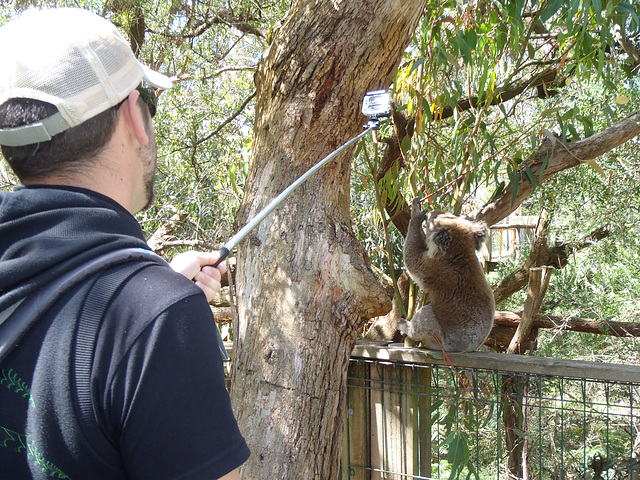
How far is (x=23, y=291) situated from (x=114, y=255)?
125 mm

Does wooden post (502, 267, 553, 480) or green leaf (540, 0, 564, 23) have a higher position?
green leaf (540, 0, 564, 23)

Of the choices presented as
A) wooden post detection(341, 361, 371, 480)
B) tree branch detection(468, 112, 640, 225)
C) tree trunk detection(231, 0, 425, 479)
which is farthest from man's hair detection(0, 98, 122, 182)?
tree branch detection(468, 112, 640, 225)

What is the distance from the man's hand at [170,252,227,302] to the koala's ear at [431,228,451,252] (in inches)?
114

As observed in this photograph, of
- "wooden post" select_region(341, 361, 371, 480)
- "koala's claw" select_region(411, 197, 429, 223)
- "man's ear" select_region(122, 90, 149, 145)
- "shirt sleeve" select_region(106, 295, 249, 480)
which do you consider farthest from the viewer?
"koala's claw" select_region(411, 197, 429, 223)

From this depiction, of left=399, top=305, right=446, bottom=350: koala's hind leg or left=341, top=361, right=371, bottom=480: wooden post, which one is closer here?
left=341, top=361, right=371, bottom=480: wooden post

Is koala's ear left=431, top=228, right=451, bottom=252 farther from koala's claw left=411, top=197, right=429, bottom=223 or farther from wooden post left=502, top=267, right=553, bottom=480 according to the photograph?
wooden post left=502, top=267, right=553, bottom=480

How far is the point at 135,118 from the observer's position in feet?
3.02

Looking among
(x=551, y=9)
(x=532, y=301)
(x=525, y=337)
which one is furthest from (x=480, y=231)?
(x=551, y=9)

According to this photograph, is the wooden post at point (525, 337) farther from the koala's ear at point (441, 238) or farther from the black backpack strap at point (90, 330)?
the black backpack strap at point (90, 330)

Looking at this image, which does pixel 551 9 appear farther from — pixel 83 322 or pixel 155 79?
pixel 83 322

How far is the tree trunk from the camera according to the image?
192cm

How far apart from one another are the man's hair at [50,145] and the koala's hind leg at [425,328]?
3.27 metres

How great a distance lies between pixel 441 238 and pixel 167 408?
3427mm

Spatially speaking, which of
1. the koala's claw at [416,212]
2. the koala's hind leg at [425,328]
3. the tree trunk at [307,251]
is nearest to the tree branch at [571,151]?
the koala's claw at [416,212]
